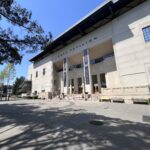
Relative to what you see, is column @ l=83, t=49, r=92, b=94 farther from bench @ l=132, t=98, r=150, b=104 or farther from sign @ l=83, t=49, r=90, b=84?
bench @ l=132, t=98, r=150, b=104

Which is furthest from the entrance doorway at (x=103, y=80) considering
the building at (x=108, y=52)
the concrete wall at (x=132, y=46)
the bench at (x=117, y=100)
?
the bench at (x=117, y=100)

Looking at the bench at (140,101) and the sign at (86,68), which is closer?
the bench at (140,101)

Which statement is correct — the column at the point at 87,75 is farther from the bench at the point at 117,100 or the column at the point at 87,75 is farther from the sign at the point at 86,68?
the bench at the point at 117,100

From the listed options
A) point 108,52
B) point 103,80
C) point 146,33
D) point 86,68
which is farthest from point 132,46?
point 103,80

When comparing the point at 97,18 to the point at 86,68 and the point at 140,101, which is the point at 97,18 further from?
the point at 140,101

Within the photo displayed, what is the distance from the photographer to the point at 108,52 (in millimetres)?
28578

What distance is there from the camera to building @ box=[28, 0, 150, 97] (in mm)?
19484

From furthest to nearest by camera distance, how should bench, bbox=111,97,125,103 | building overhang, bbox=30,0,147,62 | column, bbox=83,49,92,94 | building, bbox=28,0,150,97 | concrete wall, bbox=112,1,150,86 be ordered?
column, bbox=83,49,92,94, building overhang, bbox=30,0,147,62, building, bbox=28,0,150,97, concrete wall, bbox=112,1,150,86, bench, bbox=111,97,125,103

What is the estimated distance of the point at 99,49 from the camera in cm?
2830

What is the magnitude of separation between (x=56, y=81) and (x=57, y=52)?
28.0 ft

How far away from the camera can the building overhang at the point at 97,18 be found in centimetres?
2200

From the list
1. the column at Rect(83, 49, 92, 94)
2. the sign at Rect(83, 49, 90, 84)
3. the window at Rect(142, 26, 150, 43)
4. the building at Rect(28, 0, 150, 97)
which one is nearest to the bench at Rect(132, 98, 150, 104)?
the building at Rect(28, 0, 150, 97)

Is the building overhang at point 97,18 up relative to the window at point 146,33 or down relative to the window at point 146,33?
up

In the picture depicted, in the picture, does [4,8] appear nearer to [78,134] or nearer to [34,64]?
[78,134]
